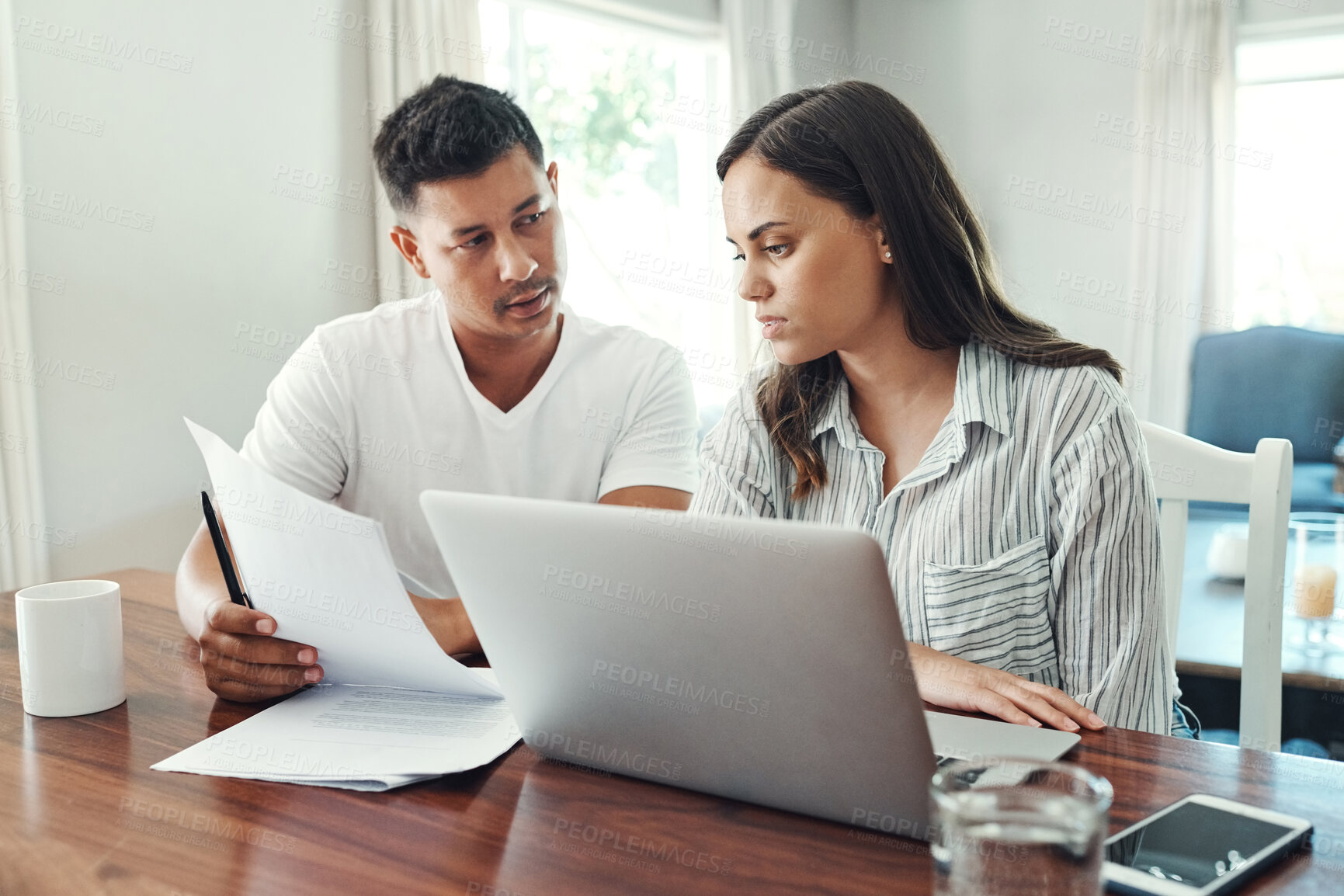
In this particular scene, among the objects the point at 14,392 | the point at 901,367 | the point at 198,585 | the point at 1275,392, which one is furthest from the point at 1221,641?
the point at 1275,392

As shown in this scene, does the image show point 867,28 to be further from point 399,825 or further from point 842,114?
point 399,825

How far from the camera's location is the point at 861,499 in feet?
4.21

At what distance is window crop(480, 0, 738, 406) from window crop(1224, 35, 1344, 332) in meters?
2.25

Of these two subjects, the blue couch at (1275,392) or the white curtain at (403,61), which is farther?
the blue couch at (1275,392)

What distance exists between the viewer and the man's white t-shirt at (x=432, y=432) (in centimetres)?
159

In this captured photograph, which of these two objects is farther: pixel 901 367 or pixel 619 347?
pixel 619 347

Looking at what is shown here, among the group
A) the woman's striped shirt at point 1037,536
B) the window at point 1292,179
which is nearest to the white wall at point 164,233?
the woman's striped shirt at point 1037,536

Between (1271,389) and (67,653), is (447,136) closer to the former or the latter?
(67,653)

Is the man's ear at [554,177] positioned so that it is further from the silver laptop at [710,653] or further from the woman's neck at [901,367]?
the silver laptop at [710,653]

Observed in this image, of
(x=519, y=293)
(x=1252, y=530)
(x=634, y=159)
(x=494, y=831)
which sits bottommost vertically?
(x=494, y=831)

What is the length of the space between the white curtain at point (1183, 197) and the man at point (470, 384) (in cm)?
365

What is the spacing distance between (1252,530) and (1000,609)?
13.0 inches

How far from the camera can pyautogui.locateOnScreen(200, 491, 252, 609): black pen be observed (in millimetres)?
981

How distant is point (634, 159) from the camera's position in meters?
4.55
